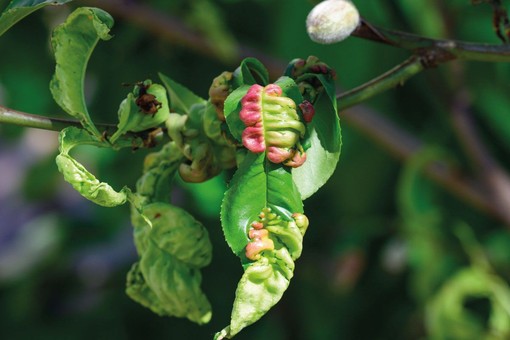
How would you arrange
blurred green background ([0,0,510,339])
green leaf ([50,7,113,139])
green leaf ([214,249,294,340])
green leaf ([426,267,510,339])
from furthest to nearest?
blurred green background ([0,0,510,339])
green leaf ([426,267,510,339])
green leaf ([50,7,113,139])
green leaf ([214,249,294,340])

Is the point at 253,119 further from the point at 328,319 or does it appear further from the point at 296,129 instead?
the point at 328,319

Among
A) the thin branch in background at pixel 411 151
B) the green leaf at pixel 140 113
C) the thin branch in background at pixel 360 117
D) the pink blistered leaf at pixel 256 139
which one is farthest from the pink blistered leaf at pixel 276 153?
the thin branch in background at pixel 411 151

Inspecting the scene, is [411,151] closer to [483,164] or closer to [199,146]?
[483,164]

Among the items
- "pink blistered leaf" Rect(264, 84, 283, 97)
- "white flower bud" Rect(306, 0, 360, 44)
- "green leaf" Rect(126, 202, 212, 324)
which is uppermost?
"white flower bud" Rect(306, 0, 360, 44)

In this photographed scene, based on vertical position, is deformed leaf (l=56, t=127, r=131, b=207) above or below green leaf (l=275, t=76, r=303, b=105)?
below

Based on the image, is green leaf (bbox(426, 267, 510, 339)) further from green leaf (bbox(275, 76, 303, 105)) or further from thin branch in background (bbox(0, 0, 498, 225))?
green leaf (bbox(275, 76, 303, 105))

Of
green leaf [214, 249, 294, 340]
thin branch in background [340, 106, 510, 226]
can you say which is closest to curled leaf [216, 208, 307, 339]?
green leaf [214, 249, 294, 340]

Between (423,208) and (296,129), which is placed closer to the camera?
(296,129)

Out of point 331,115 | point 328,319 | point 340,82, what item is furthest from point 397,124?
point 331,115
